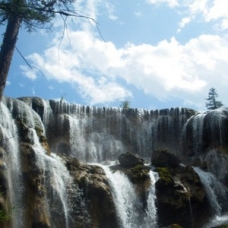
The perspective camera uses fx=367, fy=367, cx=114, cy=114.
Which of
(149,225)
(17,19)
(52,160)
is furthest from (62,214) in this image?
(17,19)

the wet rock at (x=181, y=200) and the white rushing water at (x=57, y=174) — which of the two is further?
the wet rock at (x=181, y=200)

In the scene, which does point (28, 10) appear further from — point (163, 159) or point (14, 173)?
point (163, 159)

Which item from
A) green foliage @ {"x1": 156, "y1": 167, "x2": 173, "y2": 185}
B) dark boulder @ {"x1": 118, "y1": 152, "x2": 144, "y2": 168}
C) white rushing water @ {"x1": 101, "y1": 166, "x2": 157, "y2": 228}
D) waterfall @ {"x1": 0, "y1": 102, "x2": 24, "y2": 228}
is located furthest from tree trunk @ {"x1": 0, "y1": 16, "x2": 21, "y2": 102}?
dark boulder @ {"x1": 118, "y1": 152, "x2": 144, "y2": 168}

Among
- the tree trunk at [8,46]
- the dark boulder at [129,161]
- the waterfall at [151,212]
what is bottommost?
the waterfall at [151,212]

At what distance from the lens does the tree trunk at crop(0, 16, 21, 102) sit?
33.0ft

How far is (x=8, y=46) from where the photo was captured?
10.5 metres

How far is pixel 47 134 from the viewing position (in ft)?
106

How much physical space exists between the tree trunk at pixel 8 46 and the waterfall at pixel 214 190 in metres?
19.6

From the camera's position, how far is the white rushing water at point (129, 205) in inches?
866

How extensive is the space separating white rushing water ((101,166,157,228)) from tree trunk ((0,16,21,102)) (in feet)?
45.4

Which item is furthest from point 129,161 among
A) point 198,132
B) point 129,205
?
point 198,132

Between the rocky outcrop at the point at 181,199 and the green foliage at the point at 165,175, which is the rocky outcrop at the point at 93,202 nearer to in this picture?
the rocky outcrop at the point at 181,199

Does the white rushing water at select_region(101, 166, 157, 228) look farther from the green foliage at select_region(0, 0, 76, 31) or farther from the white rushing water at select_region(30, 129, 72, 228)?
the green foliage at select_region(0, 0, 76, 31)

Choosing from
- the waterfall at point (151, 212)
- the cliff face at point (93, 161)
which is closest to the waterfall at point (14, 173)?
the cliff face at point (93, 161)
